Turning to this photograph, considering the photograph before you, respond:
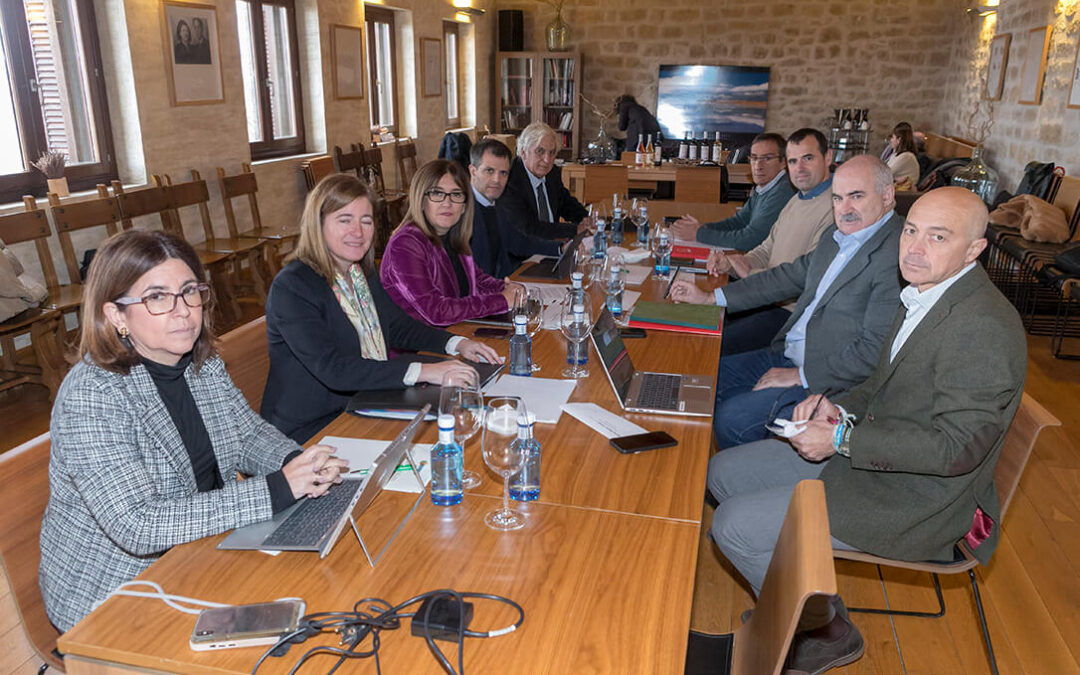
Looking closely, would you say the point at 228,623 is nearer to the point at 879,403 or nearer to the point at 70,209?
the point at 879,403

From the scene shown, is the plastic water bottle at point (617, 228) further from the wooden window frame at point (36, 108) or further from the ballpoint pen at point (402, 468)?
the wooden window frame at point (36, 108)

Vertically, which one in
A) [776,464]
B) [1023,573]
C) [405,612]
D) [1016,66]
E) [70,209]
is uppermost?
[1016,66]

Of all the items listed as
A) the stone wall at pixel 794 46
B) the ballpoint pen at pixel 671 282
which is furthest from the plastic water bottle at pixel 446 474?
the stone wall at pixel 794 46

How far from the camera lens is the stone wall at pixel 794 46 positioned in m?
10.6

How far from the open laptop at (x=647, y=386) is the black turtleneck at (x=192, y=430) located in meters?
0.91

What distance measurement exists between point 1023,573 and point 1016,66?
22.6 feet

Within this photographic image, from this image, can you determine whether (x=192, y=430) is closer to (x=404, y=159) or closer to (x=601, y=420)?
(x=601, y=420)

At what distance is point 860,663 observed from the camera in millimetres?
2355

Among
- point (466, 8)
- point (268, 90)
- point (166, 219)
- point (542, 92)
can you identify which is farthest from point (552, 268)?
point (542, 92)

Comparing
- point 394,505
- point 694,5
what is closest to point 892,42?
point 694,5

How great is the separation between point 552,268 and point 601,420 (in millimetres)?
1890

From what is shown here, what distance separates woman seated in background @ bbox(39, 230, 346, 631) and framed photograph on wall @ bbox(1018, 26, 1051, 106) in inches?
308

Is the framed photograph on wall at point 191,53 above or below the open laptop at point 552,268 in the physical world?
above

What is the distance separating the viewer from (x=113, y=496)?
152 centimetres
